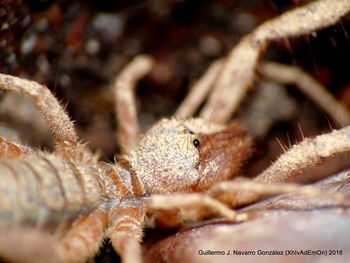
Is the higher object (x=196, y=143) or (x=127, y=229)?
(x=196, y=143)

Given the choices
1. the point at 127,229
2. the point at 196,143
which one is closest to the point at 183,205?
the point at 127,229

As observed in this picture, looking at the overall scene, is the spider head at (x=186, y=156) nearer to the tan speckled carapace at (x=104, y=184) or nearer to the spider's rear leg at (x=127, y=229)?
the tan speckled carapace at (x=104, y=184)

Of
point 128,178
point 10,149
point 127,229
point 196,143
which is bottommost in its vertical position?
point 127,229

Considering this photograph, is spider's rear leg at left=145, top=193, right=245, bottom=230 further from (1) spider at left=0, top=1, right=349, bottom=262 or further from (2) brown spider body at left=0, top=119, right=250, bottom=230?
(2) brown spider body at left=0, top=119, right=250, bottom=230

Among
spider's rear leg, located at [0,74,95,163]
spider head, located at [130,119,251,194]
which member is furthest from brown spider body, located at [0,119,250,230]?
spider's rear leg, located at [0,74,95,163]

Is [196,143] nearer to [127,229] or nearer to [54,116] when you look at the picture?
[127,229]

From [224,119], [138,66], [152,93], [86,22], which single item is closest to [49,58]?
[86,22]

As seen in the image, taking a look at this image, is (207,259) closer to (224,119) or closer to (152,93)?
(224,119)

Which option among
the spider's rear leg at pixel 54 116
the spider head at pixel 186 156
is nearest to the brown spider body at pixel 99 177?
the spider head at pixel 186 156
